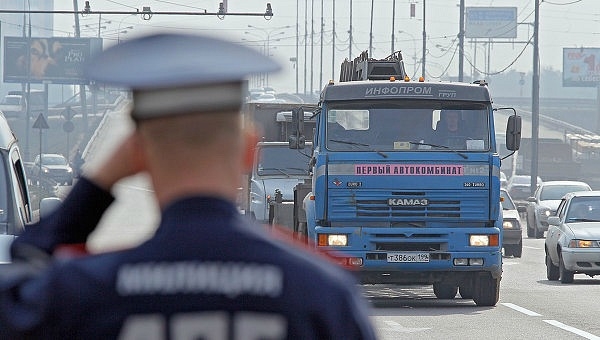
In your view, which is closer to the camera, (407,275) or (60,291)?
(60,291)

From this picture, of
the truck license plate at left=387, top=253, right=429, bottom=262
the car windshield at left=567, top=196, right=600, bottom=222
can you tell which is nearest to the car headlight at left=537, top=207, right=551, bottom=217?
the car windshield at left=567, top=196, right=600, bottom=222

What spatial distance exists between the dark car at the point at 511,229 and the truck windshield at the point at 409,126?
12.7 meters

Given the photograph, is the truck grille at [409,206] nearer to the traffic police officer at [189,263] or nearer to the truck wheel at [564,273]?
the truck wheel at [564,273]

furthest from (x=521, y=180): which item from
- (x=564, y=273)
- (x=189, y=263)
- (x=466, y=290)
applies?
(x=189, y=263)

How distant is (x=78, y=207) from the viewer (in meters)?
2.53

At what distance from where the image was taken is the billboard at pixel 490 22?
15250 centimetres

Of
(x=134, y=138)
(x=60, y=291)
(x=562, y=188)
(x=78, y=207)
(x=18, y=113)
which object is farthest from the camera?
(x=18, y=113)

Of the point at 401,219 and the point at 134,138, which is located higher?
the point at 134,138

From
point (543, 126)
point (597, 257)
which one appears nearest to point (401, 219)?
point (597, 257)

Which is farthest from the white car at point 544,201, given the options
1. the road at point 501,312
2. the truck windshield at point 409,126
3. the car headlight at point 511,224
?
the truck windshield at point 409,126

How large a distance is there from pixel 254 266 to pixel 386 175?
50.5 feet

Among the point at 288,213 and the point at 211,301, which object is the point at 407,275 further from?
the point at 211,301

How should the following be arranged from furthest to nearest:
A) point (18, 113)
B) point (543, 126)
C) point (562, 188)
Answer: point (543, 126)
point (18, 113)
point (562, 188)

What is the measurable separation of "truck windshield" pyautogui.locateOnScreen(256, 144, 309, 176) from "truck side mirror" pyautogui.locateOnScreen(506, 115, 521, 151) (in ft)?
25.9
